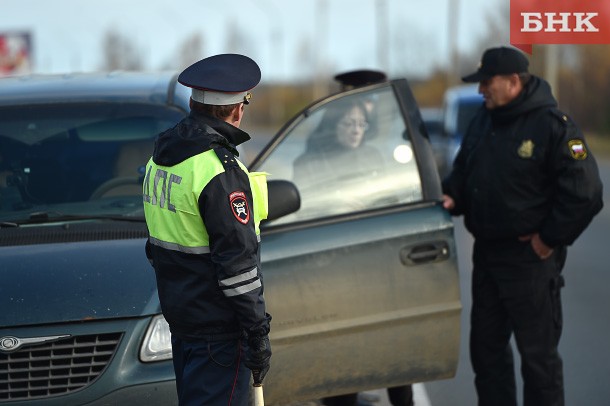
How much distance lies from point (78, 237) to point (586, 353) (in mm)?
4249

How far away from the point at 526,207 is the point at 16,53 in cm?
3642

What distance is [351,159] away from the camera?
5.37 meters

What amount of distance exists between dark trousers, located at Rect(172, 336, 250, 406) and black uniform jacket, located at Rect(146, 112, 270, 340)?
38mm

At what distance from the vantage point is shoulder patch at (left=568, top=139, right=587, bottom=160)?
16.6 ft

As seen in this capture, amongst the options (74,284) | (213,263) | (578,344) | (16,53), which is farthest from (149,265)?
(16,53)

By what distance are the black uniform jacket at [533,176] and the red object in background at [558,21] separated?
542 millimetres

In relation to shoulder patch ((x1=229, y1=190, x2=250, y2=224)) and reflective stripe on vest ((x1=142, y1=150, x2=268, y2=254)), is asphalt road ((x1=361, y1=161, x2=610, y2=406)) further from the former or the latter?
shoulder patch ((x1=229, y1=190, x2=250, y2=224))

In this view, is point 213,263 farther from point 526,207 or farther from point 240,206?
point 526,207

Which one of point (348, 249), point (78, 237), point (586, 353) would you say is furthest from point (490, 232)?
point (586, 353)

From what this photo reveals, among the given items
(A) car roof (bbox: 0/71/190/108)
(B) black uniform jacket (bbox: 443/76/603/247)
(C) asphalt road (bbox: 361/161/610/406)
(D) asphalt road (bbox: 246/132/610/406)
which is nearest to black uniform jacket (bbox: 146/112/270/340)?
(A) car roof (bbox: 0/71/190/108)

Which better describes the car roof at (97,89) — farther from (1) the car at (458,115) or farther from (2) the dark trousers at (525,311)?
(1) the car at (458,115)

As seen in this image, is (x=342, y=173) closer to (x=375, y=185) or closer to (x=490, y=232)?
(x=375, y=185)

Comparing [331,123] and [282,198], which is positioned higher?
[331,123]

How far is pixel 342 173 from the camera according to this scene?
5.34 meters
